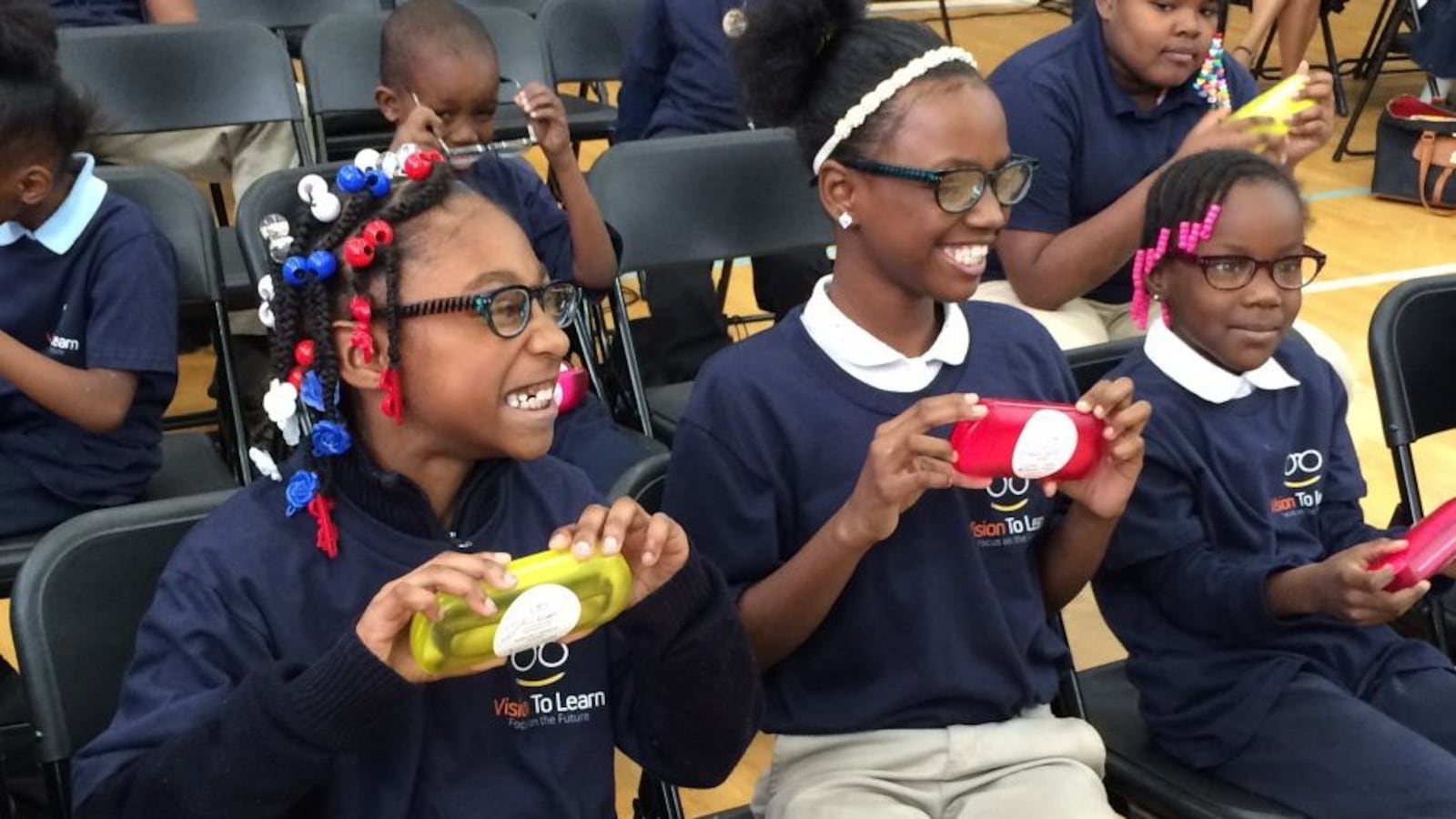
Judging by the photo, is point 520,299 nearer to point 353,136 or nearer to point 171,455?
point 171,455

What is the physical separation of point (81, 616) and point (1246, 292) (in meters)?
1.40

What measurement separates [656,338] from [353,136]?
3.92ft

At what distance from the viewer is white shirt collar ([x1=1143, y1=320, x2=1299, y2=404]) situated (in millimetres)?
2037

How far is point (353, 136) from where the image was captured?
429cm

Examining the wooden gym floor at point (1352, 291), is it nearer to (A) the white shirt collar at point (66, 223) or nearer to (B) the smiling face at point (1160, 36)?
(B) the smiling face at point (1160, 36)

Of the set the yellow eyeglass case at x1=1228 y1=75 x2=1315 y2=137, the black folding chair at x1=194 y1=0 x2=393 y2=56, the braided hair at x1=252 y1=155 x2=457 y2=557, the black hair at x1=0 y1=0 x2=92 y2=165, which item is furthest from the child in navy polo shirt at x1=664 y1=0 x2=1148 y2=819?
the black folding chair at x1=194 y1=0 x2=393 y2=56

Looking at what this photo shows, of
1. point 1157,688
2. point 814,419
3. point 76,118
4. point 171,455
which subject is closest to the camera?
point 814,419

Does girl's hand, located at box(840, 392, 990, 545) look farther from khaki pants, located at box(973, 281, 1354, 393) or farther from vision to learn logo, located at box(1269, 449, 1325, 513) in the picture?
khaki pants, located at box(973, 281, 1354, 393)

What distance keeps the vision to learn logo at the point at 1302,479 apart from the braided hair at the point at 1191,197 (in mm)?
239

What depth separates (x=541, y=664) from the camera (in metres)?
1.58

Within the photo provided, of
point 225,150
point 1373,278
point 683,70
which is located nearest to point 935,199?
point 683,70

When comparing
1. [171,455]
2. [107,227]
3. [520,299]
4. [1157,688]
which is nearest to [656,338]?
[171,455]

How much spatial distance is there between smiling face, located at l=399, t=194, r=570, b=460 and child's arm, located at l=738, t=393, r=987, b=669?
32 centimetres

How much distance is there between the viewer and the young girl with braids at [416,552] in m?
1.45
